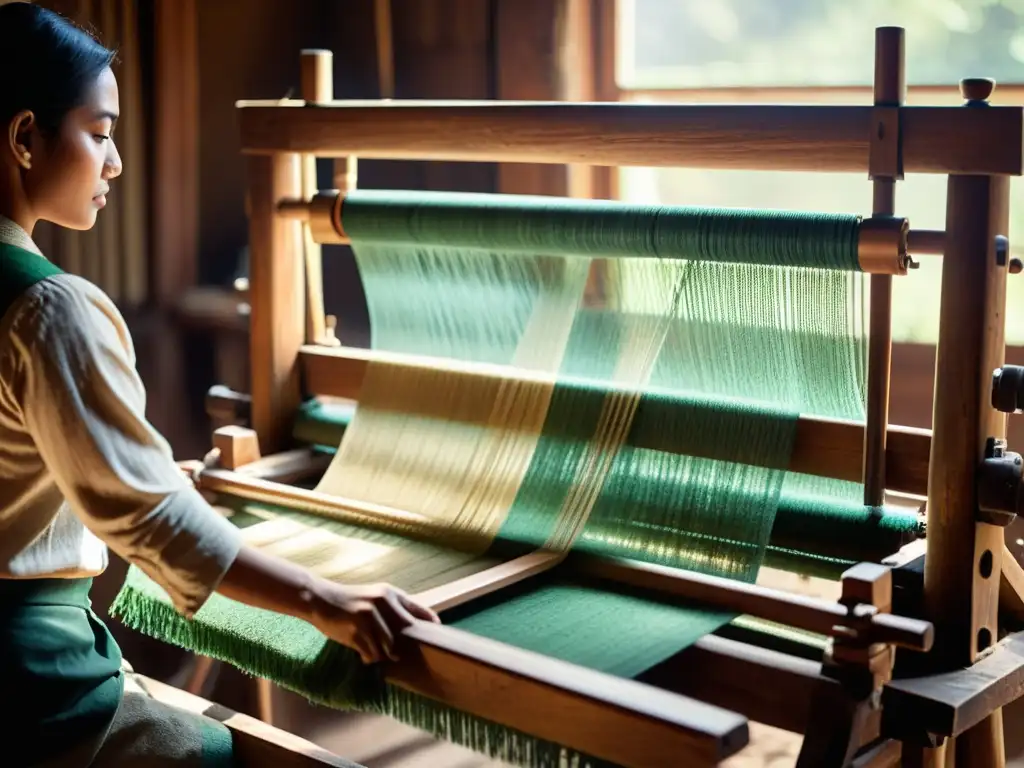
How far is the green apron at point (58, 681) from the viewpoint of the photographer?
4.51 feet

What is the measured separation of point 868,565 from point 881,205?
424mm

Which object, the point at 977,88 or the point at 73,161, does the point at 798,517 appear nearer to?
the point at 977,88

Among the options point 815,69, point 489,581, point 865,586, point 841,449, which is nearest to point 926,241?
point 841,449

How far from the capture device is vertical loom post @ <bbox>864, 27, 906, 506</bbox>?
1.48 meters

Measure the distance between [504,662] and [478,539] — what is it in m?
0.49

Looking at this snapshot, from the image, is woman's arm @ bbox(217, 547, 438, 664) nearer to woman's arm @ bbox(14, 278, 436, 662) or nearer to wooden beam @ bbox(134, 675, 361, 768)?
woman's arm @ bbox(14, 278, 436, 662)

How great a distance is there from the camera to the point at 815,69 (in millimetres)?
2416

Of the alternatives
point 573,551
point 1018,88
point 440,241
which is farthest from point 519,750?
point 1018,88

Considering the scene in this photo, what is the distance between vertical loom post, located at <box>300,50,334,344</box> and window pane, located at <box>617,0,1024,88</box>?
700 mm

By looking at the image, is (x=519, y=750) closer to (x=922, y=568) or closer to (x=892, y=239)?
(x=922, y=568)

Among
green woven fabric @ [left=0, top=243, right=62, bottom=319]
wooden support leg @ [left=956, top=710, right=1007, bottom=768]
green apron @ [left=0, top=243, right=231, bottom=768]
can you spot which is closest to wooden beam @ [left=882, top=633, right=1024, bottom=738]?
wooden support leg @ [left=956, top=710, right=1007, bottom=768]

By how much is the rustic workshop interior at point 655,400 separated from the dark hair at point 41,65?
0.62 metres

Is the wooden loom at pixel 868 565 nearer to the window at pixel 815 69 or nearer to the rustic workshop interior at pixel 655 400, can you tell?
the rustic workshop interior at pixel 655 400

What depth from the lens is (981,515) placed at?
4.79ft
